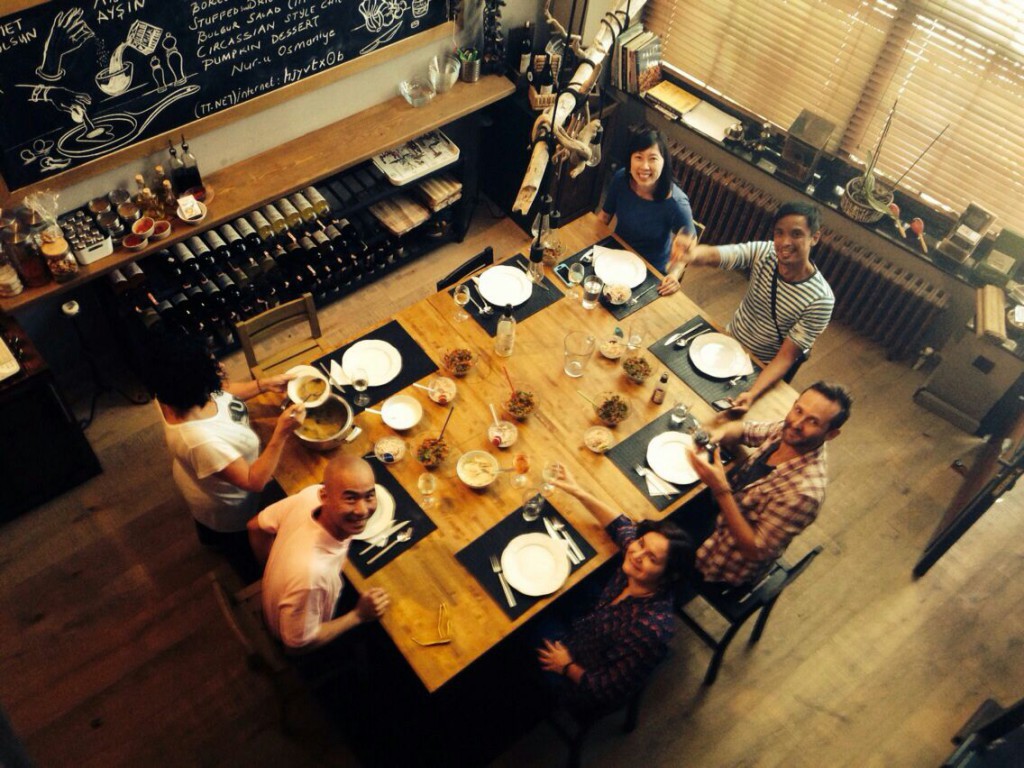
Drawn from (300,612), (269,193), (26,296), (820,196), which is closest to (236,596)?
(300,612)

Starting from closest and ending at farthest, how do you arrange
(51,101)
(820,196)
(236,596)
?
(236,596) → (51,101) → (820,196)

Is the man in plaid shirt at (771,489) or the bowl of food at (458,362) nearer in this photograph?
the man in plaid shirt at (771,489)

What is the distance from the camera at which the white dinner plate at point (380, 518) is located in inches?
133

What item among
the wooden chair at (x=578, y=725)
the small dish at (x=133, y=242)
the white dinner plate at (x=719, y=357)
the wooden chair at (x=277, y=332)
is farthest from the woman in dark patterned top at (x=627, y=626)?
the small dish at (x=133, y=242)

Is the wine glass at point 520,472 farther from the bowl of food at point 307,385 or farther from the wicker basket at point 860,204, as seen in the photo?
the wicker basket at point 860,204

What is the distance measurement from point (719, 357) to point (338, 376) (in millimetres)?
1795

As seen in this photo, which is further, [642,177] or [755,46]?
[755,46]

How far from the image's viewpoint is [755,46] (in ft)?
17.3

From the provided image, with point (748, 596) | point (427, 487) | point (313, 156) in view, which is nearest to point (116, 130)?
point (313, 156)

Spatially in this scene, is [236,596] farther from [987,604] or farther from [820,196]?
[820,196]

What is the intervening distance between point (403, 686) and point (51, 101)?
2.98 m

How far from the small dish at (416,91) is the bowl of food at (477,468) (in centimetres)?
232

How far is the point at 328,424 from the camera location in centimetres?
363

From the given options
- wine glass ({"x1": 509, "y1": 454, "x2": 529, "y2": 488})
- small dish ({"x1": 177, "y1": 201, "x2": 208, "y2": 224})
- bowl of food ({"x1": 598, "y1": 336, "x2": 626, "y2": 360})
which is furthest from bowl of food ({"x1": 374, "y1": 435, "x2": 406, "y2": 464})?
small dish ({"x1": 177, "y1": 201, "x2": 208, "y2": 224})
